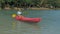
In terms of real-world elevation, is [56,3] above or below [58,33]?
below

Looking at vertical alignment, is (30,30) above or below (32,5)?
above

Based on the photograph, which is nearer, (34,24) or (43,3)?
(34,24)

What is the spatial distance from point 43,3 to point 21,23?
26.9 metres

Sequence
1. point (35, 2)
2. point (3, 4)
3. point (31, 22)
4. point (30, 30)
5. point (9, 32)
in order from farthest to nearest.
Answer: point (35, 2) → point (3, 4) → point (31, 22) → point (30, 30) → point (9, 32)

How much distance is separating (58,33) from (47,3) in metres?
31.6

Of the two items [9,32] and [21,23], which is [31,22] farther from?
[9,32]

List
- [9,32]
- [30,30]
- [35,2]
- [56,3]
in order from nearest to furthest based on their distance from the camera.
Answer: [9,32] → [30,30] → [35,2] → [56,3]

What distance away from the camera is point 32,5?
43406 millimetres

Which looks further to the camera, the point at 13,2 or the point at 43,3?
the point at 43,3

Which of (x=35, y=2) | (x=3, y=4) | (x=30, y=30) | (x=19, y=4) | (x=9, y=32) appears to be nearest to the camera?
(x=9, y=32)

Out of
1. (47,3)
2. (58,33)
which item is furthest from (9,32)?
(47,3)

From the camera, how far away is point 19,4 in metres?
41.5

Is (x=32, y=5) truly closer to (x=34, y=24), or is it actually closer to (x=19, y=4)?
(x=19, y=4)

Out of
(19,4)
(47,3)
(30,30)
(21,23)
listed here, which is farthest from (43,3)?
(30,30)
